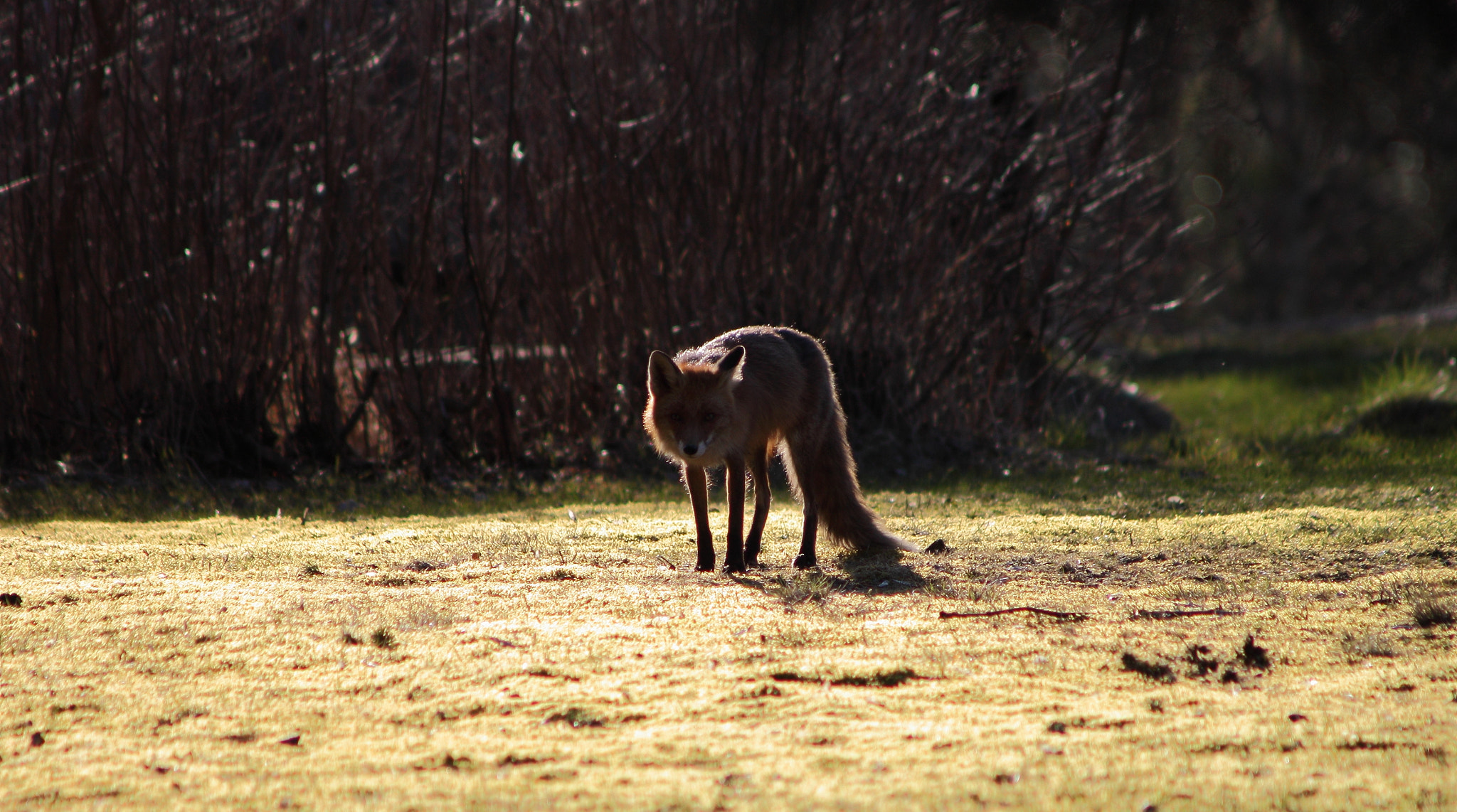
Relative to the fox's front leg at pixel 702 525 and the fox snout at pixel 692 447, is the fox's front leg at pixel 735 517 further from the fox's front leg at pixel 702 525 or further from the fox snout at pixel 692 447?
the fox snout at pixel 692 447

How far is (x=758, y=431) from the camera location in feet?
18.8

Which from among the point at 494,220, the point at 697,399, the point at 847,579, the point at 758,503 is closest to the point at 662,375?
the point at 697,399

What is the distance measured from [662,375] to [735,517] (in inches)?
28.3

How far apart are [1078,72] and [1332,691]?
27.9 feet

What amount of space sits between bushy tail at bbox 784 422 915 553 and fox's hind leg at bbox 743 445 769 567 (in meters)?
0.16

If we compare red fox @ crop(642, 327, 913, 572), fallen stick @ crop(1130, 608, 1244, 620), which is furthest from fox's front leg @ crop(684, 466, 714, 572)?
fallen stick @ crop(1130, 608, 1244, 620)

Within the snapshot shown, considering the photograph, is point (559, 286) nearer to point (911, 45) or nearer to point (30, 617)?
point (911, 45)

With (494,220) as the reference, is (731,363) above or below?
below

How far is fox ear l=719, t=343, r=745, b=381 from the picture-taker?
541 centimetres

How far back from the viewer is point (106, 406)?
8609mm

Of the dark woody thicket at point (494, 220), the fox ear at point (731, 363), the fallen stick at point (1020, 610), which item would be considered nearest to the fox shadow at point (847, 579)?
the fallen stick at point (1020, 610)

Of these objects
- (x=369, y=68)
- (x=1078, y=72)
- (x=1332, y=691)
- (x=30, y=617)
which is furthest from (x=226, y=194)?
(x=1332, y=691)

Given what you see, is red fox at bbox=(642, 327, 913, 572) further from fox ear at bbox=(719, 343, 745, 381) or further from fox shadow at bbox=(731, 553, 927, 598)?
fox shadow at bbox=(731, 553, 927, 598)

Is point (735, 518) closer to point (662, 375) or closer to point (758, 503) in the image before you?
point (758, 503)
